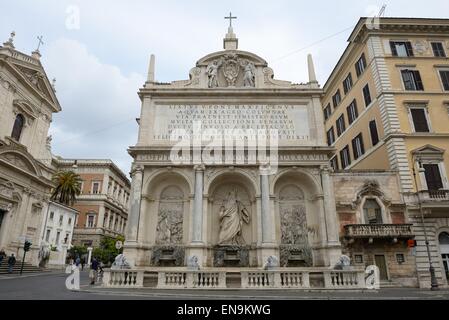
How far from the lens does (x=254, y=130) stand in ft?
63.6

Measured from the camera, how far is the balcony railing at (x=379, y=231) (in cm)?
1795

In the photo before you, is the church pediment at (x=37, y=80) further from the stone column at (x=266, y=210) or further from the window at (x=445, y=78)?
the window at (x=445, y=78)

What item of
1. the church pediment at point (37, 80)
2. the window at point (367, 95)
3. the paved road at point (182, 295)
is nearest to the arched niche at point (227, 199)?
the paved road at point (182, 295)

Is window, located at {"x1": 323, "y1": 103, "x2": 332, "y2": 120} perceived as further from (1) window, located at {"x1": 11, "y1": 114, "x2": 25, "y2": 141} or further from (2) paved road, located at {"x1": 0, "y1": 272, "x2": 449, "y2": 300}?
(1) window, located at {"x1": 11, "y1": 114, "x2": 25, "y2": 141}

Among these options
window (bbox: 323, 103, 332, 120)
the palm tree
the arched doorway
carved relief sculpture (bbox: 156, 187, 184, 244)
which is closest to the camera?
carved relief sculpture (bbox: 156, 187, 184, 244)

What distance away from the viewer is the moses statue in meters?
17.4

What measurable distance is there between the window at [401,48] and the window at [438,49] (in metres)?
1.93

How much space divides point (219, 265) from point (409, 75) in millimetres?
20800

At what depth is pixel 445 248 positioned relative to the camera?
18.8 meters

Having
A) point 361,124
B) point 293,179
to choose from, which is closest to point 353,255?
point 293,179

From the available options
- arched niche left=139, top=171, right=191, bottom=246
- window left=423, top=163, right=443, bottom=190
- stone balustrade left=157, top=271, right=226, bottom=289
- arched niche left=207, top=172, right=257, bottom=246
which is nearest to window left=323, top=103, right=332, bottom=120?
window left=423, top=163, right=443, bottom=190

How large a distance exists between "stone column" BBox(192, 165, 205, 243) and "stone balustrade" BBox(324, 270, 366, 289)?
693 cm

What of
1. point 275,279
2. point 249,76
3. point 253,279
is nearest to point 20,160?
point 249,76
